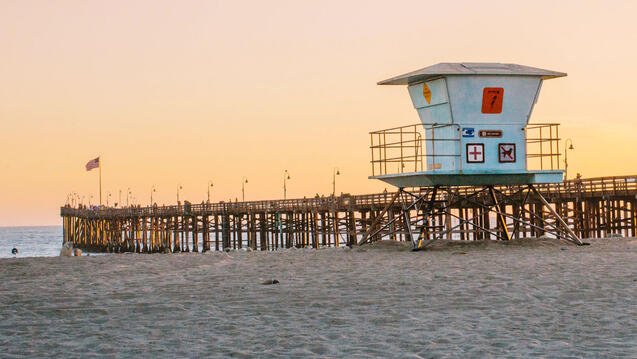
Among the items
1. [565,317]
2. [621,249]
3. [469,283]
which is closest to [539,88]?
[621,249]

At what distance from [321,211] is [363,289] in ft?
127

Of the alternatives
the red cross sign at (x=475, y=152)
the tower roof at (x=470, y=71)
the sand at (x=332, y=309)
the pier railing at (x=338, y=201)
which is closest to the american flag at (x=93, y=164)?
the pier railing at (x=338, y=201)

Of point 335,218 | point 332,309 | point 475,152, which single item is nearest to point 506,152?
point 475,152

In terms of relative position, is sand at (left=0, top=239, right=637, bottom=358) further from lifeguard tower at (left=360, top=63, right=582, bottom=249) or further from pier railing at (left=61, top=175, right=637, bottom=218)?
pier railing at (left=61, top=175, right=637, bottom=218)

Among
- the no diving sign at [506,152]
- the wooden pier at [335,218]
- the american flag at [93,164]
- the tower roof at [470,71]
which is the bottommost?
the wooden pier at [335,218]

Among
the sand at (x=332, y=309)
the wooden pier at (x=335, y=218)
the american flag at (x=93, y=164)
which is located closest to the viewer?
the sand at (x=332, y=309)

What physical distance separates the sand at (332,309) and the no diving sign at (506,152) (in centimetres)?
424

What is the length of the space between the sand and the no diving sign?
13.9ft

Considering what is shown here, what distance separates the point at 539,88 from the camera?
63.5 ft

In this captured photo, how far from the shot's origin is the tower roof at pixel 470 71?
1848cm

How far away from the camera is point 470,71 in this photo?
60.5ft

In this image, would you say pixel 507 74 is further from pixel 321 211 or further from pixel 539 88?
pixel 321 211

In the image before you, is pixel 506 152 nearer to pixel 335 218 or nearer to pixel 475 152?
pixel 475 152

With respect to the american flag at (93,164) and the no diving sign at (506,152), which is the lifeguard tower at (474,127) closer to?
the no diving sign at (506,152)
